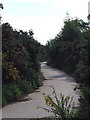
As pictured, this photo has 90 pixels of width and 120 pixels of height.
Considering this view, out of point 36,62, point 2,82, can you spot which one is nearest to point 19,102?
point 2,82

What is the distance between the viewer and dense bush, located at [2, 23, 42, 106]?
11055 millimetres

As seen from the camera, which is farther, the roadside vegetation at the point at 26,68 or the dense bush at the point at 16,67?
the dense bush at the point at 16,67

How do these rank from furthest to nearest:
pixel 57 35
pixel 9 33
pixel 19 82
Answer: pixel 57 35 → pixel 9 33 → pixel 19 82

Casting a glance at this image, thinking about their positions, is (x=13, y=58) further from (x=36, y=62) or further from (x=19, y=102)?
(x=36, y=62)

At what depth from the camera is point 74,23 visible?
135 ft

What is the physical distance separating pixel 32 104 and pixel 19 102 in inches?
30.5

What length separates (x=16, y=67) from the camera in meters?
13.3

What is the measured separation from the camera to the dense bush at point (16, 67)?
11055 millimetres

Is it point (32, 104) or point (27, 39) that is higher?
point (27, 39)

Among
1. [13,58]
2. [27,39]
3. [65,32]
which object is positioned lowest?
[13,58]

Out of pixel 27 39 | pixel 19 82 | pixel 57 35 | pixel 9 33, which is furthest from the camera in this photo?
pixel 57 35

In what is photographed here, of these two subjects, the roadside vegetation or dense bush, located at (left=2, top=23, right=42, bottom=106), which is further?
dense bush, located at (left=2, top=23, right=42, bottom=106)

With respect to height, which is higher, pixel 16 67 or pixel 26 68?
pixel 16 67

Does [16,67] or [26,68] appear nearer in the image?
[16,67]
